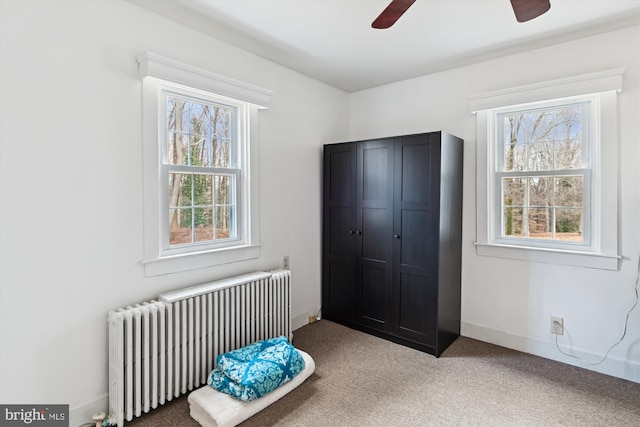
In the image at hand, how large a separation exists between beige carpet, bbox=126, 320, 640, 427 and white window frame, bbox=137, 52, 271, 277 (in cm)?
95

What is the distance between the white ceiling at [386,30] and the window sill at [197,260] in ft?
5.46

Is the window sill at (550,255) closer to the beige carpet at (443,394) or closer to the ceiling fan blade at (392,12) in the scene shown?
the beige carpet at (443,394)

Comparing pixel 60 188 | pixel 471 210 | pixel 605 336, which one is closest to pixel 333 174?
pixel 471 210

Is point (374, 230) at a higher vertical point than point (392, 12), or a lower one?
lower

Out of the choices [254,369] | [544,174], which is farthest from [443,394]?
[544,174]

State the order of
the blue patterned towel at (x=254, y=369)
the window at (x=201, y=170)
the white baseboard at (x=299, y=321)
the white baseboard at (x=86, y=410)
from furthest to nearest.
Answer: the white baseboard at (x=299, y=321), the window at (x=201, y=170), the blue patterned towel at (x=254, y=369), the white baseboard at (x=86, y=410)

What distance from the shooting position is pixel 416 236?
9.43ft

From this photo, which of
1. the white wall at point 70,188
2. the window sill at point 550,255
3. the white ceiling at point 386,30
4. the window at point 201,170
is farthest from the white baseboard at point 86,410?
the window sill at point 550,255

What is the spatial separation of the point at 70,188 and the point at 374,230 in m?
2.34

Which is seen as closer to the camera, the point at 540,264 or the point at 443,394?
the point at 443,394

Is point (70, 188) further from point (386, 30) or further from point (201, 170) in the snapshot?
point (386, 30)

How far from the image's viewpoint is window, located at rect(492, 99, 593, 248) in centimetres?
265

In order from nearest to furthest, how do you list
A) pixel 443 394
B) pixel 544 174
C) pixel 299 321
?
1. pixel 443 394
2. pixel 544 174
3. pixel 299 321

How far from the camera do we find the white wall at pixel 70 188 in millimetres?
1695
